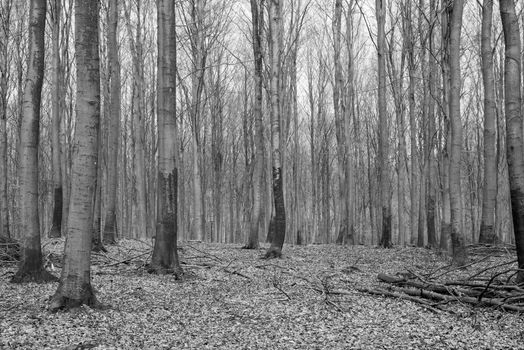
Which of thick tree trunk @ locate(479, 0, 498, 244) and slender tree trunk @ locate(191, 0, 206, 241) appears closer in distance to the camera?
thick tree trunk @ locate(479, 0, 498, 244)

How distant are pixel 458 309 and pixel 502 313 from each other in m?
0.51

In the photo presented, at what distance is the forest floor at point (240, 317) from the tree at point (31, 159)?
0.33 metres

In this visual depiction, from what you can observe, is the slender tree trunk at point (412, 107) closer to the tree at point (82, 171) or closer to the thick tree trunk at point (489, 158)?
the thick tree trunk at point (489, 158)

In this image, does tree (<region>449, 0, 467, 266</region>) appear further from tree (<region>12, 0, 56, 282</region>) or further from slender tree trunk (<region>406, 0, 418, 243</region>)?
tree (<region>12, 0, 56, 282</region>)

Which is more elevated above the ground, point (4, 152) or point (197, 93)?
point (197, 93)

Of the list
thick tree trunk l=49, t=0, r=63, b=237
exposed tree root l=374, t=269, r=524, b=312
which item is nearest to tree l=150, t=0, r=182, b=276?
exposed tree root l=374, t=269, r=524, b=312

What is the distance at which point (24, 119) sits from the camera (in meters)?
6.55

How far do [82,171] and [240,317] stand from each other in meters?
2.42

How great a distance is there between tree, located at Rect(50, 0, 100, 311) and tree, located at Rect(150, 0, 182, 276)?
2.63 m

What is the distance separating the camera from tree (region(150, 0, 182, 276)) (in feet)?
25.8

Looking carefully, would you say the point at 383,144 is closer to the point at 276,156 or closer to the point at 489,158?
the point at 489,158

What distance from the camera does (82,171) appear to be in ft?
16.6

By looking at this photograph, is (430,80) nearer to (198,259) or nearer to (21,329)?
(198,259)

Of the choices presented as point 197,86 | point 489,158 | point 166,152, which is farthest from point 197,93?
point 489,158
